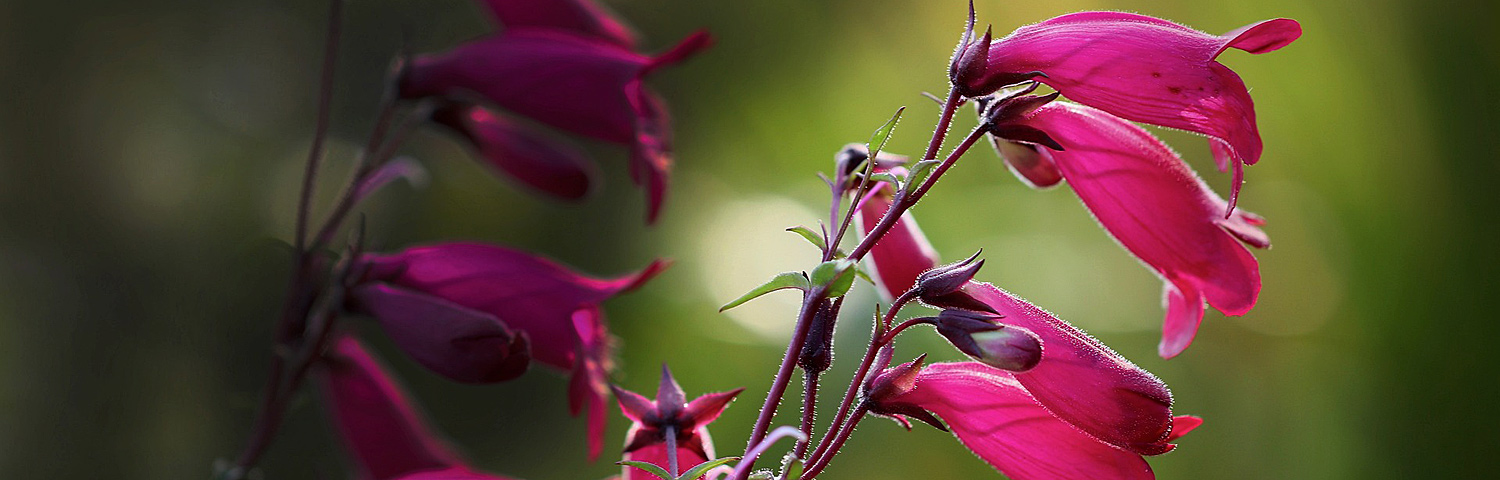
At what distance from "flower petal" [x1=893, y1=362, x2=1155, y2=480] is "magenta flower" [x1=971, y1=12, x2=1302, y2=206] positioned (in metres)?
0.09

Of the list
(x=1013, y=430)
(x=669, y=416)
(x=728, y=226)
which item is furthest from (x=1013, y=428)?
(x=728, y=226)

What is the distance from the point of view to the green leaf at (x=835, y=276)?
0.90 feet

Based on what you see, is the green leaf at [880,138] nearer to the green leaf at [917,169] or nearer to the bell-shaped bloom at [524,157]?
the green leaf at [917,169]

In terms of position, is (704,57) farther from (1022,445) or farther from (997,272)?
(1022,445)

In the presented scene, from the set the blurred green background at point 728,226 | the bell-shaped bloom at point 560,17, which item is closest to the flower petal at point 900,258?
the bell-shaped bloom at point 560,17

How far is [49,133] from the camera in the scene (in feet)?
3.22

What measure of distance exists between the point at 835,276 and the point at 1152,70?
0.13 meters

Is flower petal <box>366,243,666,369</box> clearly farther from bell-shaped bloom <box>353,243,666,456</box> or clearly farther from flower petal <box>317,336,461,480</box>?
flower petal <box>317,336,461,480</box>

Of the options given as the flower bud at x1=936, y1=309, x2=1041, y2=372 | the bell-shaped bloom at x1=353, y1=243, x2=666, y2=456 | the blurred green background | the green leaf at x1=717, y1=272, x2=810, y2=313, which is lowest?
the blurred green background

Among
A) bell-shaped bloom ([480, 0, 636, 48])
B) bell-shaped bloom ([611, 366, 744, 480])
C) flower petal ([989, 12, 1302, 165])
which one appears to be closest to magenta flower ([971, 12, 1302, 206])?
flower petal ([989, 12, 1302, 165])

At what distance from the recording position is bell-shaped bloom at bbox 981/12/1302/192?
32 centimetres

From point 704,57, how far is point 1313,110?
772mm

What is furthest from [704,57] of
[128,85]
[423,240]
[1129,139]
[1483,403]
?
[1129,139]

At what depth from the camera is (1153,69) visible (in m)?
0.32
